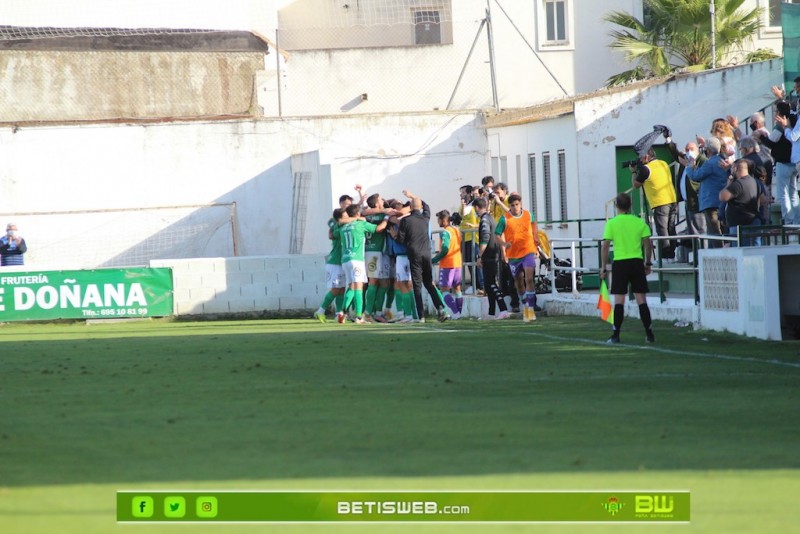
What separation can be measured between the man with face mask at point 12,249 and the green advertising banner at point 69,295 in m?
3.11

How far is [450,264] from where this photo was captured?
80.8ft

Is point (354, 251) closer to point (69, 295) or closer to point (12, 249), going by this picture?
point (69, 295)

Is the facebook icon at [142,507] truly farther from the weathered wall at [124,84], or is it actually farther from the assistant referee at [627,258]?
the weathered wall at [124,84]

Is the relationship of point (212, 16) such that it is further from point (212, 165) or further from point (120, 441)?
point (120, 441)

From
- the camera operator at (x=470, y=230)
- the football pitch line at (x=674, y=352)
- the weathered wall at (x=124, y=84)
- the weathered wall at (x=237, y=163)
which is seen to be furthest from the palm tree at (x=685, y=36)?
the football pitch line at (x=674, y=352)

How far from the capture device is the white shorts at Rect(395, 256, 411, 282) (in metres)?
23.3

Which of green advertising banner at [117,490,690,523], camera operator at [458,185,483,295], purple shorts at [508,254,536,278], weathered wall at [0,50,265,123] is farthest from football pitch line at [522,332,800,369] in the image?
weathered wall at [0,50,265,123]

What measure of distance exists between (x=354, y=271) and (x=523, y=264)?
2.65 meters

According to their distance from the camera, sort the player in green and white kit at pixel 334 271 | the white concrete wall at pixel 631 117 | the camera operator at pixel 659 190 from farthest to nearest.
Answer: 1. the white concrete wall at pixel 631 117
2. the player in green and white kit at pixel 334 271
3. the camera operator at pixel 659 190

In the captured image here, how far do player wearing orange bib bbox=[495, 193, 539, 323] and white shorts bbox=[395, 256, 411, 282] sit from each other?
1.84 m

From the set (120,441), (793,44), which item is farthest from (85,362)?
(793,44)

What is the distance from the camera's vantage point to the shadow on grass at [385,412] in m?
8.29

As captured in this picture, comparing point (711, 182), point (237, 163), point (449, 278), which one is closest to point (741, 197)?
point (711, 182)

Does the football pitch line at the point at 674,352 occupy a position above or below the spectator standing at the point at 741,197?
below
